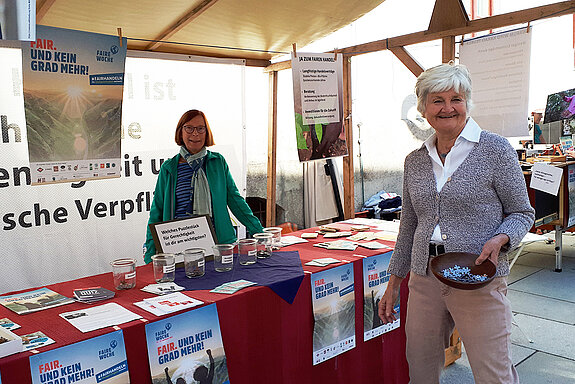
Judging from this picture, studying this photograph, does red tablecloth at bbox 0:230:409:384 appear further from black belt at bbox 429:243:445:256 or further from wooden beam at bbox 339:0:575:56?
wooden beam at bbox 339:0:575:56

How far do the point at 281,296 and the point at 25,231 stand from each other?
228cm

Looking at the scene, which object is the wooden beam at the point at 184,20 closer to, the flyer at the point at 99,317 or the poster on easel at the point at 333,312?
the poster on easel at the point at 333,312

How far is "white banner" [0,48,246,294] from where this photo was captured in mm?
3459

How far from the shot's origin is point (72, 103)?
8.45 feet

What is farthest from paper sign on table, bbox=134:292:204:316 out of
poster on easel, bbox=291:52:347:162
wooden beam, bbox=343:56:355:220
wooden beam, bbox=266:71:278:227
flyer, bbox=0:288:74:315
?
wooden beam, bbox=266:71:278:227

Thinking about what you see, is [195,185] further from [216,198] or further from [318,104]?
[318,104]

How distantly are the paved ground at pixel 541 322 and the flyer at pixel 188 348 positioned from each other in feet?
5.46

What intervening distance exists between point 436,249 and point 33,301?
157 cm

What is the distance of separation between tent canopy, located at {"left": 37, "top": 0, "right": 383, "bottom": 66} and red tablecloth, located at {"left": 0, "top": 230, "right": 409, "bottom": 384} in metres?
1.63

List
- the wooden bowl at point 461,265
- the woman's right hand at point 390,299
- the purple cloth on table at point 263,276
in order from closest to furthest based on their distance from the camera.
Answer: the wooden bowl at point 461,265
the woman's right hand at point 390,299
the purple cloth on table at point 263,276

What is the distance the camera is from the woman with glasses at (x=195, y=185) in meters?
2.80

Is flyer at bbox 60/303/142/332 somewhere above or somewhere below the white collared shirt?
Answer: below

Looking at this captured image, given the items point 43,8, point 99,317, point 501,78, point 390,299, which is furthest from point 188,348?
point 501,78

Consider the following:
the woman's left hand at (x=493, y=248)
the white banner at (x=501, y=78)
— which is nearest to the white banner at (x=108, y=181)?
the white banner at (x=501, y=78)
